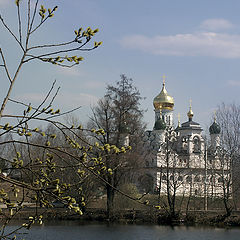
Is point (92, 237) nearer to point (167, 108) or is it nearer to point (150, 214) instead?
point (150, 214)

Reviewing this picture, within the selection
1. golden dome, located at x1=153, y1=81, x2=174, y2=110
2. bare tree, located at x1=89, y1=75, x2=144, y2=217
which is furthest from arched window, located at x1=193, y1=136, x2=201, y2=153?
bare tree, located at x1=89, y1=75, x2=144, y2=217

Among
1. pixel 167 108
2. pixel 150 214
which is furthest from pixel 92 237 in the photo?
pixel 167 108

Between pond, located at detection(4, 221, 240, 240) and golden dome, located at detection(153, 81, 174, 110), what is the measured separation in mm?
38627

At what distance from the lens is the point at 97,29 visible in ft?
12.9

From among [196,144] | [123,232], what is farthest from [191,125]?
[123,232]

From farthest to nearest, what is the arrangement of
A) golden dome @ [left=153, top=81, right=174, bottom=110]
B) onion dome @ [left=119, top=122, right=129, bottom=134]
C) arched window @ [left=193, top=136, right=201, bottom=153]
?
1. golden dome @ [left=153, top=81, right=174, bottom=110]
2. arched window @ [left=193, top=136, right=201, bottom=153]
3. onion dome @ [left=119, top=122, right=129, bottom=134]

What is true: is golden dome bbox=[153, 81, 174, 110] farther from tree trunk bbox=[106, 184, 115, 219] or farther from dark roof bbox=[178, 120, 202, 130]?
tree trunk bbox=[106, 184, 115, 219]

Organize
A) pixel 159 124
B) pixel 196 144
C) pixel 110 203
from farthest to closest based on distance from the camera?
pixel 196 144 → pixel 159 124 → pixel 110 203

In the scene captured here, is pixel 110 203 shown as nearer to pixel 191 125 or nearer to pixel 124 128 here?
pixel 124 128

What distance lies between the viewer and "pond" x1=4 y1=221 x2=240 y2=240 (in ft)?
64.6

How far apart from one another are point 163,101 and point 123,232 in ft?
137

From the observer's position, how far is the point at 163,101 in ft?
204

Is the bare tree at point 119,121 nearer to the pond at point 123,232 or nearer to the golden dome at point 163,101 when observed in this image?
the pond at point 123,232

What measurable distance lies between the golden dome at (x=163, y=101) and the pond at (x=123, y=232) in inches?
1521
